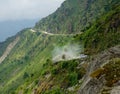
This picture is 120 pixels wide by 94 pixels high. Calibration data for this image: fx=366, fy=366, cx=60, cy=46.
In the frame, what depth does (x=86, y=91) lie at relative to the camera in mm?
43812

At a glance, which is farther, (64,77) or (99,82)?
(64,77)

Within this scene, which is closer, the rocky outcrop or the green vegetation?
the rocky outcrop

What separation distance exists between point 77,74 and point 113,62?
78970 millimetres

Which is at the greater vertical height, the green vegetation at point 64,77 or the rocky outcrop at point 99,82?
the rocky outcrop at point 99,82

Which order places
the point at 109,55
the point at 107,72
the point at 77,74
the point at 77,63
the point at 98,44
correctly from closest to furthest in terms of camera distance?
the point at 107,72 → the point at 109,55 → the point at 77,74 → the point at 77,63 → the point at 98,44

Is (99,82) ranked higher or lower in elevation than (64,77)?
higher

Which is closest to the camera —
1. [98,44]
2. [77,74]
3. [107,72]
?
[107,72]

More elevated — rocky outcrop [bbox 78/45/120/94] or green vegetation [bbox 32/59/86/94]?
rocky outcrop [bbox 78/45/120/94]

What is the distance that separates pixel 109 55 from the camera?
48844mm

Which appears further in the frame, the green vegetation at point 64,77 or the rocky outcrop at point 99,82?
the green vegetation at point 64,77

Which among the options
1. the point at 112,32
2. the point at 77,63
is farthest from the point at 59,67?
the point at 112,32

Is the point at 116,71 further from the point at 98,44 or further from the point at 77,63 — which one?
the point at 98,44

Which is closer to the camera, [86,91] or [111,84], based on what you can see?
[111,84]

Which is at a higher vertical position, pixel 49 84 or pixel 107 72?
pixel 107 72
